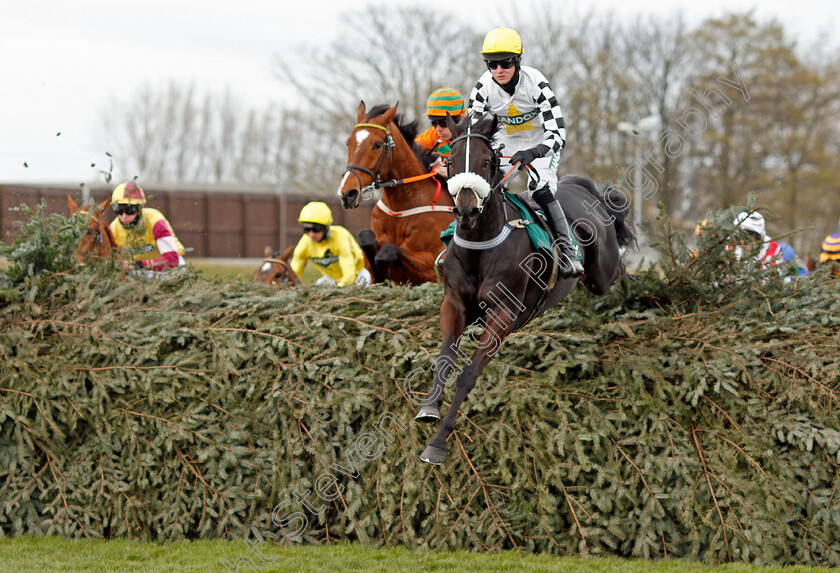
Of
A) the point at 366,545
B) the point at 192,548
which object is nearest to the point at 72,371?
the point at 192,548

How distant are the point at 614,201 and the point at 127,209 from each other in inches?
172

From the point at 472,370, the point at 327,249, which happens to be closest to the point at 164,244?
the point at 327,249

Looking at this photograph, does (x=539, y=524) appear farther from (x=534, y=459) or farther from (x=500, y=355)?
(x=500, y=355)

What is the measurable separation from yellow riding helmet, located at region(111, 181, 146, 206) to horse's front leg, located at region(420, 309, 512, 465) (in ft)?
14.2

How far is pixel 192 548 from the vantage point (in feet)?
17.6

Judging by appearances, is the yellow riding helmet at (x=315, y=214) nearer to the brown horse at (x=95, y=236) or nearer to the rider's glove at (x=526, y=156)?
the brown horse at (x=95, y=236)

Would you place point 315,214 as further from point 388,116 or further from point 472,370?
point 472,370

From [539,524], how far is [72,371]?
3447mm

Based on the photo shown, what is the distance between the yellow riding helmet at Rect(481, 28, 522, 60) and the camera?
4.72 m

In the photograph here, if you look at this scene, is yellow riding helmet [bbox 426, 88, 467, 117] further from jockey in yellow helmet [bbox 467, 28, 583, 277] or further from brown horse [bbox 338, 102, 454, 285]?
jockey in yellow helmet [bbox 467, 28, 583, 277]

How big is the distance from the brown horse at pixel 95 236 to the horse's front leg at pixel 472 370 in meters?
3.80

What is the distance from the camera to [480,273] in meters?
4.41

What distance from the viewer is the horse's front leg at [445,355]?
4.04 meters

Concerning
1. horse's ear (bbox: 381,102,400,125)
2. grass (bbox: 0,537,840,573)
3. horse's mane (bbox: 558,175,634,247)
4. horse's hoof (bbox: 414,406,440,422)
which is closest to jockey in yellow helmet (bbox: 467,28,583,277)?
horse's mane (bbox: 558,175,634,247)
